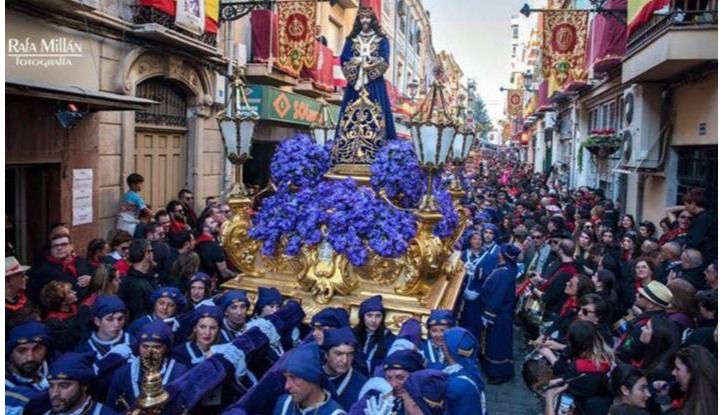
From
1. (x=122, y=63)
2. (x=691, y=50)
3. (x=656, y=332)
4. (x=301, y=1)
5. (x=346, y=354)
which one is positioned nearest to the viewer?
(x=346, y=354)

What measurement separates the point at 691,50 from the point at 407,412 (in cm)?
828

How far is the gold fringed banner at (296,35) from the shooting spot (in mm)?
14438

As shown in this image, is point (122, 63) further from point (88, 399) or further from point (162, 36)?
point (88, 399)

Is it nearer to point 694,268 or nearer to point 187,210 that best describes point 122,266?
point 187,210

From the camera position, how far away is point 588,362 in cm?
429

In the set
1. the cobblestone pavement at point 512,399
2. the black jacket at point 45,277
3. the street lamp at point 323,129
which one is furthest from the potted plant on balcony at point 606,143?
the black jacket at point 45,277

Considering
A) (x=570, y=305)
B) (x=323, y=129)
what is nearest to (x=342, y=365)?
(x=570, y=305)

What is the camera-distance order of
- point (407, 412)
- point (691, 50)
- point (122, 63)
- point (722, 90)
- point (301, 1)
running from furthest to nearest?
point (301, 1)
point (122, 63)
point (691, 50)
point (722, 90)
point (407, 412)

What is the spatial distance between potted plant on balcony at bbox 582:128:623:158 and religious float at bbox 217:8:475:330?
9.12 metres

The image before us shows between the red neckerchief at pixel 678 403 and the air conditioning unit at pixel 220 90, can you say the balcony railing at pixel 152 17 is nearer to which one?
the air conditioning unit at pixel 220 90

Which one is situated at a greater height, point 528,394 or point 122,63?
point 122,63

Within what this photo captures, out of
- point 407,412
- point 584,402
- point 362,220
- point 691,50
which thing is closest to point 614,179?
point 691,50

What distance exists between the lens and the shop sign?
49.4ft

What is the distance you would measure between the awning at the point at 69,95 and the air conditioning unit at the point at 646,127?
941 cm
